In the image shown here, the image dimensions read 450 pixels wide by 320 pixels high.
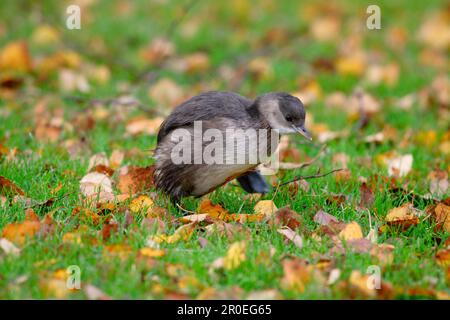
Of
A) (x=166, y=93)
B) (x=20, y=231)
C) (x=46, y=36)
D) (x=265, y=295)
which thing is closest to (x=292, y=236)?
(x=265, y=295)

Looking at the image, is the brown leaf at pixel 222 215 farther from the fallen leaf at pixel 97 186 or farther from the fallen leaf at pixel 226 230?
the fallen leaf at pixel 97 186

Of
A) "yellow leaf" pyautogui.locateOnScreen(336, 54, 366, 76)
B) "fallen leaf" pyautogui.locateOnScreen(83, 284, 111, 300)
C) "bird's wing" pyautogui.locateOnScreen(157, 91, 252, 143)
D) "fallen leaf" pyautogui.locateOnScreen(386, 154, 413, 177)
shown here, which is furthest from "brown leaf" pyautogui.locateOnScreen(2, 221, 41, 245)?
"yellow leaf" pyautogui.locateOnScreen(336, 54, 366, 76)

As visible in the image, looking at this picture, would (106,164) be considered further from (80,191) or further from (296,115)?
(296,115)

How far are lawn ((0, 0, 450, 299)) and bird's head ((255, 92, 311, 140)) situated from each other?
17.6 inches

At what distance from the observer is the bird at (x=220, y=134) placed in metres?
4.09

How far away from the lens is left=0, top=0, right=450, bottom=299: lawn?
134 inches

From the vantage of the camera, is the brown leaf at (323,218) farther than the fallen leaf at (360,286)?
Yes

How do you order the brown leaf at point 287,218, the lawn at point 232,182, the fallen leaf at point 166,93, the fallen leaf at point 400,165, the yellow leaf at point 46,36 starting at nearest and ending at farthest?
the lawn at point 232,182, the brown leaf at point 287,218, the fallen leaf at point 400,165, the fallen leaf at point 166,93, the yellow leaf at point 46,36

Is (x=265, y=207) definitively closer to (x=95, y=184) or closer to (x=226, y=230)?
(x=226, y=230)

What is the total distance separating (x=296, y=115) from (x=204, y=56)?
12.6ft

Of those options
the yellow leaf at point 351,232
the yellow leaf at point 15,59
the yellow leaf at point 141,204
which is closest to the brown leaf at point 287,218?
the yellow leaf at point 351,232

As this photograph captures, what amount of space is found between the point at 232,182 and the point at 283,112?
88cm

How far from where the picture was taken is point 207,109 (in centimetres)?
423

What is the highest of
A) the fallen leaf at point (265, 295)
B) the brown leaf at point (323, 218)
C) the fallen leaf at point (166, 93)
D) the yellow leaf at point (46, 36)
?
the yellow leaf at point (46, 36)
